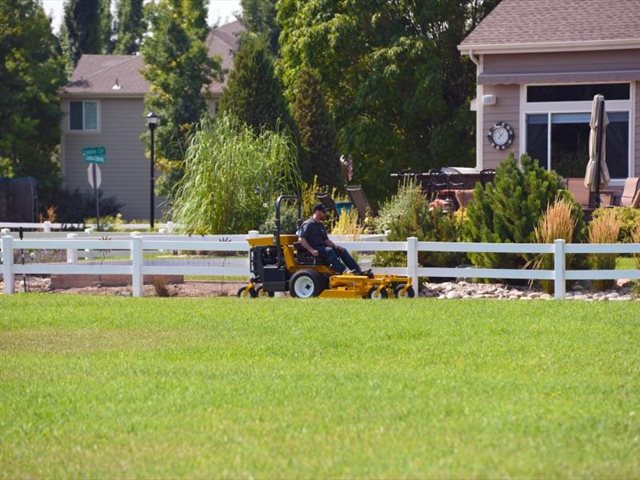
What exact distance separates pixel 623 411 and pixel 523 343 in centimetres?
338

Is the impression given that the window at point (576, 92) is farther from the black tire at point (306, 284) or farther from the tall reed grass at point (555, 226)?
the black tire at point (306, 284)

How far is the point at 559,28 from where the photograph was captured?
2830cm

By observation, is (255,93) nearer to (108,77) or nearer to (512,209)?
(512,209)

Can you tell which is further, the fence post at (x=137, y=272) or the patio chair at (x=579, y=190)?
the patio chair at (x=579, y=190)

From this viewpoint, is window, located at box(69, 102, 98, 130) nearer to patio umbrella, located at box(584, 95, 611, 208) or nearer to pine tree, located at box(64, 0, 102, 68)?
pine tree, located at box(64, 0, 102, 68)

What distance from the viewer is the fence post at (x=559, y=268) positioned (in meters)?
17.5

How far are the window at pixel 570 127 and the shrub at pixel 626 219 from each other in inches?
219

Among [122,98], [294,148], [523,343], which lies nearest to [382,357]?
[523,343]

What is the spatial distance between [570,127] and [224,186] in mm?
8009

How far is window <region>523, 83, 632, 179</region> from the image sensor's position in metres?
27.5

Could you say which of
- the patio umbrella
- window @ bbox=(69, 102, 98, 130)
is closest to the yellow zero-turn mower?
the patio umbrella

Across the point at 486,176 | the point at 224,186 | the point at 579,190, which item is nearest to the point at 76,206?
the point at 224,186

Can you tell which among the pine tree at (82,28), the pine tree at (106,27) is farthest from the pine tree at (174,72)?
the pine tree at (106,27)

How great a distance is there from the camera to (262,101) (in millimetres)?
31797
